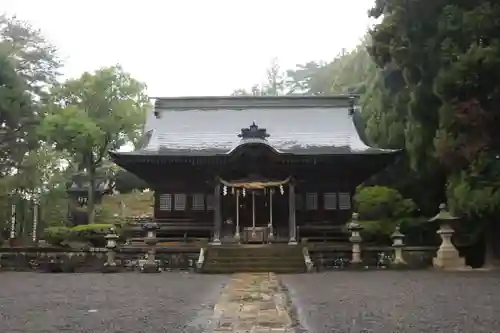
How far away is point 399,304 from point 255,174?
47.0 ft

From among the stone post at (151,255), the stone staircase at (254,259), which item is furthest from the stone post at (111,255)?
the stone staircase at (254,259)

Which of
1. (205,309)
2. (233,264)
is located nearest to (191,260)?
(233,264)

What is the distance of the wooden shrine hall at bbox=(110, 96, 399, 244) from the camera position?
74.7 feet

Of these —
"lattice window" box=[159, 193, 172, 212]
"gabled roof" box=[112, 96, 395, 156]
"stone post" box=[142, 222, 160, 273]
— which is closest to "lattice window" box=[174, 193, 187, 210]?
"lattice window" box=[159, 193, 172, 212]

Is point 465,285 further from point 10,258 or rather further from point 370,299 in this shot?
point 10,258

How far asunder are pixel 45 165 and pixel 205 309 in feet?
65.4

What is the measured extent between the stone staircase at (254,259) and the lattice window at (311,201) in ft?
14.9

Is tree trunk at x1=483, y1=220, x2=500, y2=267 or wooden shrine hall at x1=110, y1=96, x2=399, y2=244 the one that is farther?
wooden shrine hall at x1=110, y1=96, x2=399, y2=244

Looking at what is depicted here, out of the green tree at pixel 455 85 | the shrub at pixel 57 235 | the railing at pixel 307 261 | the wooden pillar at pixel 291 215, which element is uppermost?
the green tree at pixel 455 85

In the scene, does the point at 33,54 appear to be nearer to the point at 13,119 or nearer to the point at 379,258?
the point at 13,119

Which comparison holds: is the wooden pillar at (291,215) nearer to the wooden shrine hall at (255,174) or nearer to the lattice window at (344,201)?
the wooden shrine hall at (255,174)

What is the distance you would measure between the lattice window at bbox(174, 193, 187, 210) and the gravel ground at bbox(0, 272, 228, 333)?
10.3 metres

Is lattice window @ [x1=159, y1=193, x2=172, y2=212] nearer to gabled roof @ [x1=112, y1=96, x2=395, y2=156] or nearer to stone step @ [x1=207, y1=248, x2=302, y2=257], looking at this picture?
gabled roof @ [x1=112, y1=96, x2=395, y2=156]

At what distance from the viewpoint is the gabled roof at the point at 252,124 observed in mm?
25594
